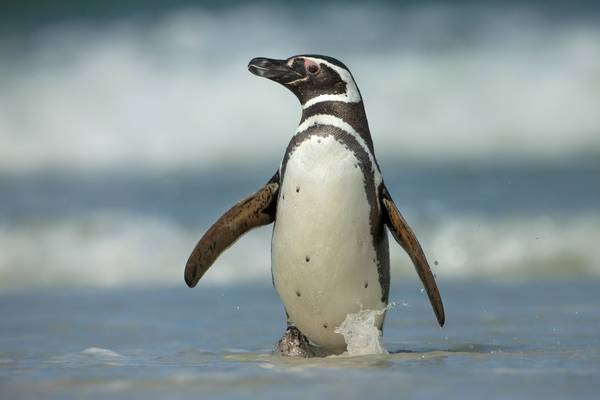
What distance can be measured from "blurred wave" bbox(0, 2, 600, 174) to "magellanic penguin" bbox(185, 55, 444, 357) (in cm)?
1054

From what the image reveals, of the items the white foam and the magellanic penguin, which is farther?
the white foam

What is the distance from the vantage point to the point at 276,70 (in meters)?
5.31

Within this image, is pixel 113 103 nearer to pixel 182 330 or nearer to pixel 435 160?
pixel 435 160

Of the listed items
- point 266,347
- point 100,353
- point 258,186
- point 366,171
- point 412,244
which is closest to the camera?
point 366,171

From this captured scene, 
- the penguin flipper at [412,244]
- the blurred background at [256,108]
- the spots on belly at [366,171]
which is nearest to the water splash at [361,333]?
the spots on belly at [366,171]

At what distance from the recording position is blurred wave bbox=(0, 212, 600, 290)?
9523 millimetres

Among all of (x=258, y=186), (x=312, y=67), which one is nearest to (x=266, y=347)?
(x=312, y=67)

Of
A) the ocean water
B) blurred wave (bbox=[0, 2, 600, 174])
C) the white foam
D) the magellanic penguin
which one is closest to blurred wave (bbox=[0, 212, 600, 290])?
the ocean water

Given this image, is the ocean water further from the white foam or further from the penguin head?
the penguin head

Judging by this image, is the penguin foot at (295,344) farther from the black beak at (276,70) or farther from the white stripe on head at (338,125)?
the black beak at (276,70)

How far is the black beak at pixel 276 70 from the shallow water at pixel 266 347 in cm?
120

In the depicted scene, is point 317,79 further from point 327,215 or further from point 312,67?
point 327,215

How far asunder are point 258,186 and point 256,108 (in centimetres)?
403

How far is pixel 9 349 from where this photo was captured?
5.76 m
